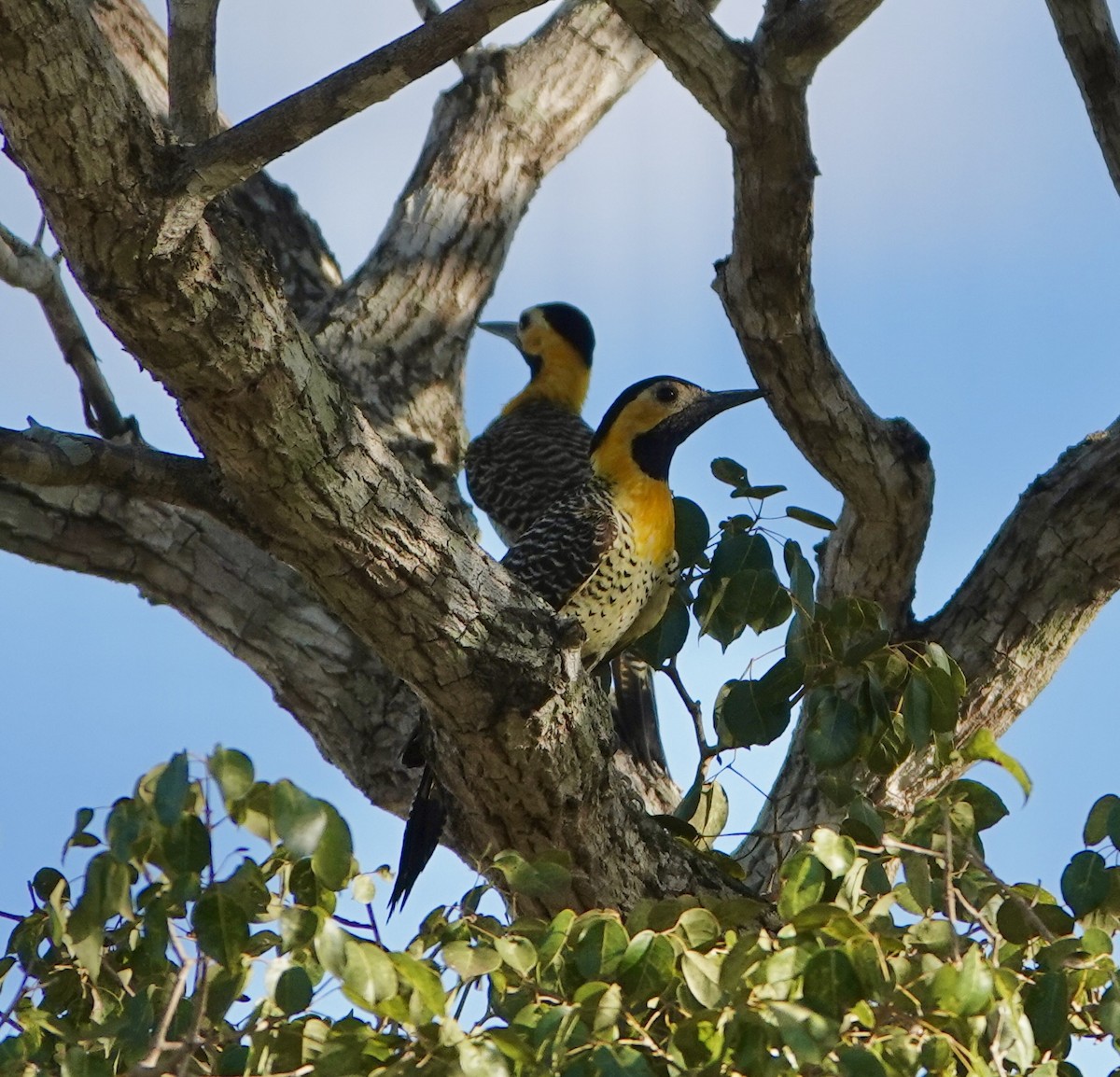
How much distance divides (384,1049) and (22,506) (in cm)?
264

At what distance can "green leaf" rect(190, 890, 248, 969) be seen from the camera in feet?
6.88

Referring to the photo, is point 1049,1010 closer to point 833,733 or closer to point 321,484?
point 833,733

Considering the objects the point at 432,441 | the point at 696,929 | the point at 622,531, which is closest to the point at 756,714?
the point at 696,929

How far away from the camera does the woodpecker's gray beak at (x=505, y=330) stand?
744 centimetres

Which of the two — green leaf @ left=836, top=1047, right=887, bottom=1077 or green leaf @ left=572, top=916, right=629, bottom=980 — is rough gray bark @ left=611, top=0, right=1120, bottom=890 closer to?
green leaf @ left=572, top=916, right=629, bottom=980

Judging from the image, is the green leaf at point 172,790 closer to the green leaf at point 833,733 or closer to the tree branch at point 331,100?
the tree branch at point 331,100

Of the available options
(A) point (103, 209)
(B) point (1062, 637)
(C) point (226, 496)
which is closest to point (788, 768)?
(B) point (1062, 637)

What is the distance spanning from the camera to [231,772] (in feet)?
6.76

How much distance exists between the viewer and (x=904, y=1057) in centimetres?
202

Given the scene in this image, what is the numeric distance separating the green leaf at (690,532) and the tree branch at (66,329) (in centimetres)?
159

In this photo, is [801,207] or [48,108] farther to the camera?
[801,207]

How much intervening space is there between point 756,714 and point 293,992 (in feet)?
4.90

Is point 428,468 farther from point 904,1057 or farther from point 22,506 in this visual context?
point 904,1057

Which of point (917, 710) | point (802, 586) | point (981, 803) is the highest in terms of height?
point (802, 586)
